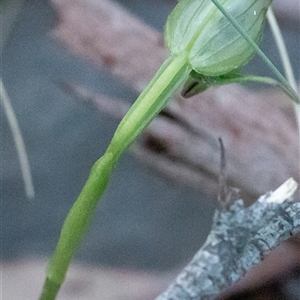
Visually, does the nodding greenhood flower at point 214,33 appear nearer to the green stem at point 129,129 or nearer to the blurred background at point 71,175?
the green stem at point 129,129

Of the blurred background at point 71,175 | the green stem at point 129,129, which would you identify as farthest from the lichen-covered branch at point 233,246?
the blurred background at point 71,175

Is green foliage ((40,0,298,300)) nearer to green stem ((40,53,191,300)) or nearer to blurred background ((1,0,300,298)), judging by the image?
green stem ((40,53,191,300))

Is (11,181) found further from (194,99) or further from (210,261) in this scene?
(210,261)

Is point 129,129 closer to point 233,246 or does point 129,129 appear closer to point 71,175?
point 233,246

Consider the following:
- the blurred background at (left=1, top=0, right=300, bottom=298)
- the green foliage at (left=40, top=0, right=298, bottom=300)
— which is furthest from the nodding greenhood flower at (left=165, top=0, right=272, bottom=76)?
the blurred background at (left=1, top=0, right=300, bottom=298)

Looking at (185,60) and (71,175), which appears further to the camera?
(71,175)

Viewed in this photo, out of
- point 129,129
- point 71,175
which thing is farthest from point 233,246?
point 71,175
